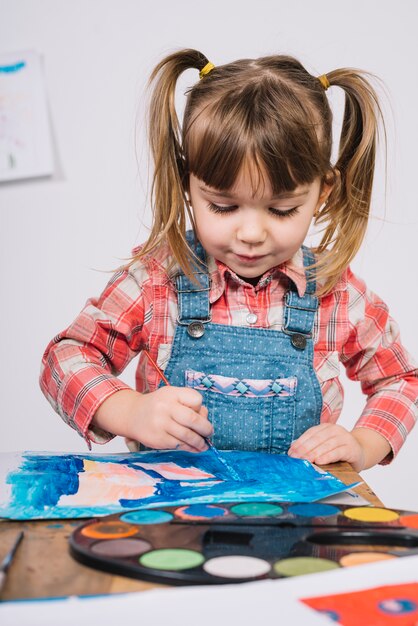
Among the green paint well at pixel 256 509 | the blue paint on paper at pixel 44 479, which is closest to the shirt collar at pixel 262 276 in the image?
the blue paint on paper at pixel 44 479

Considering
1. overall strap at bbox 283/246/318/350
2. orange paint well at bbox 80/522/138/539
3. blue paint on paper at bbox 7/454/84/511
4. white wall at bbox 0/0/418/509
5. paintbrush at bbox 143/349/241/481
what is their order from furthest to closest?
white wall at bbox 0/0/418/509, overall strap at bbox 283/246/318/350, paintbrush at bbox 143/349/241/481, blue paint on paper at bbox 7/454/84/511, orange paint well at bbox 80/522/138/539

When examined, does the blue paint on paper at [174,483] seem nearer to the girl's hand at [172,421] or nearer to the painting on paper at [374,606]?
the girl's hand at [172,421]

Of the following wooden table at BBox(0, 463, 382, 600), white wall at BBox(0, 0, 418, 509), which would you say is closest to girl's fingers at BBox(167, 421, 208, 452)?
wooden table at BBox(0, 463, 382, 600)

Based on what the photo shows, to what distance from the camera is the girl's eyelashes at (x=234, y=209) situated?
94cm

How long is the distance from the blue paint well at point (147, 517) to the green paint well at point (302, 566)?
0.11 m

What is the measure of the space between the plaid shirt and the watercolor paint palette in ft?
1.27

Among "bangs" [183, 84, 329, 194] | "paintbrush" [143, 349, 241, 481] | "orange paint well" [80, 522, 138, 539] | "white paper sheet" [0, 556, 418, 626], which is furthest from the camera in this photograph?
"bangs" [183, 84, 329, 194]

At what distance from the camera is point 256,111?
0.93 meters

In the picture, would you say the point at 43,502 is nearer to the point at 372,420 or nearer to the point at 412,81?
the point at 372,420

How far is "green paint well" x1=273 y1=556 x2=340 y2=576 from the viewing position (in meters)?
0.51

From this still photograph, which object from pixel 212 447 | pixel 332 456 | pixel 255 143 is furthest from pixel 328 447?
pixel 255 143

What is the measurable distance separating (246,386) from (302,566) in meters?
0.48

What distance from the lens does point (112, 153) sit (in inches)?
71.9

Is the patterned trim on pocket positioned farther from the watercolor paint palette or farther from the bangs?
the watercolor paint palette
